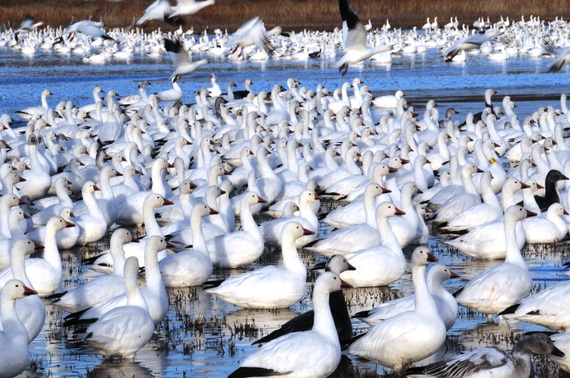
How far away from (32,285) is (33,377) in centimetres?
231

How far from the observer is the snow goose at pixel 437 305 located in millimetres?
8523

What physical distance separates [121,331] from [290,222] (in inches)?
129

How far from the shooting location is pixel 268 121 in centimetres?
2427

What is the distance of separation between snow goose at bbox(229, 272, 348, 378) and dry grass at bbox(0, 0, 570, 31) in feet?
167

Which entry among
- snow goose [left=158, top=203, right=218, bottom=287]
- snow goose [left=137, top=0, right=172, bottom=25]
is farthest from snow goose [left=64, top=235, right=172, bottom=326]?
snow goose [left=137, top=0, right=172, bottom=25]

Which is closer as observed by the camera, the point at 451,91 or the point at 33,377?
the point at 33,377

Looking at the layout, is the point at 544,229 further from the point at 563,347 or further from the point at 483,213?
the point at 563,347

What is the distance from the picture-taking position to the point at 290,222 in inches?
433

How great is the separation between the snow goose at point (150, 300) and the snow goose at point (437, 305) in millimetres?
1593

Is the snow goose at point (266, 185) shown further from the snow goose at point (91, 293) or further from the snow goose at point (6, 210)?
the snow goose at point (91, 293)

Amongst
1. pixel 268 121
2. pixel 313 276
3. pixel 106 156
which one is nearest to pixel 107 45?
pixel 268 121

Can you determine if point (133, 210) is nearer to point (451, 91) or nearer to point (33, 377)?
point (33, 377)

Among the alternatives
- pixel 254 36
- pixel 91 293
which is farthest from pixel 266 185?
pixel 91 293

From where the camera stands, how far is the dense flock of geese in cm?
773
